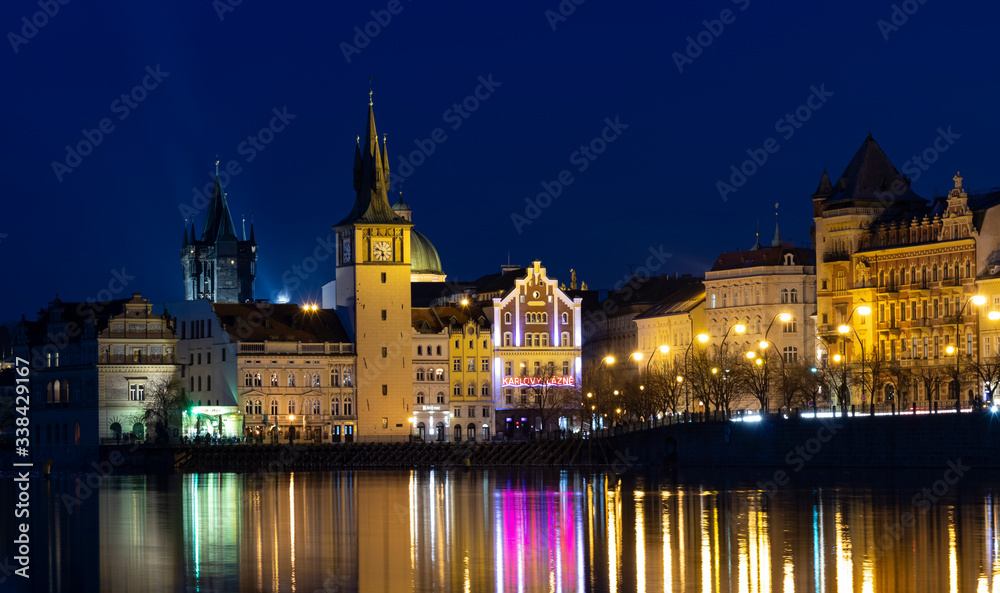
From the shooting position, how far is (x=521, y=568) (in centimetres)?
5306

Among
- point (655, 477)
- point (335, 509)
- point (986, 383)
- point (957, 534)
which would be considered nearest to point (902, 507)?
point (957, 534)

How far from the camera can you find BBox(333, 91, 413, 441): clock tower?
162750 mm

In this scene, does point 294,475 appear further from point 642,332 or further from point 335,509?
point 642,332

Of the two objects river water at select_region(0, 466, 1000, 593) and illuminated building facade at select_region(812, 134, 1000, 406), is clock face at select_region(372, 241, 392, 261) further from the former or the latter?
river water at select_region(0, 466, 1000, 593)

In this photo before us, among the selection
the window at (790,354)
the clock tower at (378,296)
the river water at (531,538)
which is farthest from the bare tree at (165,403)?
the river water at (531,538)

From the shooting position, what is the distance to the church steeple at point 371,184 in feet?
537

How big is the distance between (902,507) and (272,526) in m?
21.9

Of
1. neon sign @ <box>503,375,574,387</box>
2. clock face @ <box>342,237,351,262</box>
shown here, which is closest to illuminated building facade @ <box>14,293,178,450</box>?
clock face @ <box>342,237,351,262</box>

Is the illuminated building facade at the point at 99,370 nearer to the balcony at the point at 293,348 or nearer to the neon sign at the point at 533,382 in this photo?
the balcony at the point at 293,348

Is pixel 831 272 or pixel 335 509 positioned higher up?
pixel 831 272

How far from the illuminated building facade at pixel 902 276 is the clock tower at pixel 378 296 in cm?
3284
